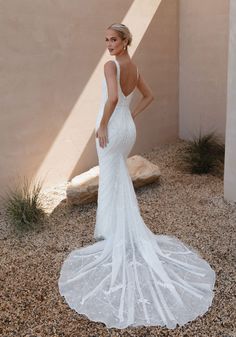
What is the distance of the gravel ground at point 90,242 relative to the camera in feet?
7.32

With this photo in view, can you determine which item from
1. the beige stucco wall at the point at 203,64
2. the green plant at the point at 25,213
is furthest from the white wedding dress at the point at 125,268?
the beige stucco wall at the point at 203,64

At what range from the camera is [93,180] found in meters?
3.98

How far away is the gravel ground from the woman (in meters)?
0.07

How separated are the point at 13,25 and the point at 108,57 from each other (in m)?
1.30

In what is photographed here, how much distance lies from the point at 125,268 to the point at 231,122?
6.40ft

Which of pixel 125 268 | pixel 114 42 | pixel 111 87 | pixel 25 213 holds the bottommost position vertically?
pixel 125 268

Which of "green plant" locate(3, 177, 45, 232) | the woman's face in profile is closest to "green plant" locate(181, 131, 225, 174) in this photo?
"green plant" locate(3, 177, 45, 232)

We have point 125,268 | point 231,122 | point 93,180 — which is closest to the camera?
point 125,268

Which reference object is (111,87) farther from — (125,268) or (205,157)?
(205,157)

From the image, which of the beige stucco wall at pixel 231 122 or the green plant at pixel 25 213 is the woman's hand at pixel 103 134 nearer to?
the green plant at pixel 25 213

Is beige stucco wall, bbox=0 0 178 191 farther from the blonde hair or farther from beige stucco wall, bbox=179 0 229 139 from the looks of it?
the blonde hair

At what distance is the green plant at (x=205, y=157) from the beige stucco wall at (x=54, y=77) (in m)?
1.31

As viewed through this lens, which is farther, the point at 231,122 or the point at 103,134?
the point at 231,122

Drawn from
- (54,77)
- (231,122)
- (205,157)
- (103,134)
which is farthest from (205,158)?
(103,134)
